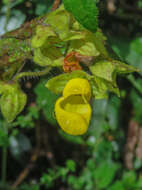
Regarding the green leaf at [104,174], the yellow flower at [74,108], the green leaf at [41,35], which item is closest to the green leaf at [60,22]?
the green leaf at [41,35]

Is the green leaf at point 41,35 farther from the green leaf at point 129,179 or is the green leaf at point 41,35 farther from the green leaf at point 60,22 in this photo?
the green leaf at point 129,179

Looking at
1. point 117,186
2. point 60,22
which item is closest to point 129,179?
point 117,186

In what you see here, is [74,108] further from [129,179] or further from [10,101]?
[129,179]

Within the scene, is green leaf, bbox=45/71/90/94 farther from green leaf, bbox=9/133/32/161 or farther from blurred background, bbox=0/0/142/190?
green leaf, bbox=9/133/32/161

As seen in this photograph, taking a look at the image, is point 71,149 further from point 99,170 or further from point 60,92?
point 60,92

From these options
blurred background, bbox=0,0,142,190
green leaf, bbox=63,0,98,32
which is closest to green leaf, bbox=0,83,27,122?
green leaf, bbox=63,0,98,32

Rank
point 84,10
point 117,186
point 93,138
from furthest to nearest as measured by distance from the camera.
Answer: point 93,138, point 117,186, point 84,10

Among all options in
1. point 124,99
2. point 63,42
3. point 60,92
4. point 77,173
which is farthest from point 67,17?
point 77,173
